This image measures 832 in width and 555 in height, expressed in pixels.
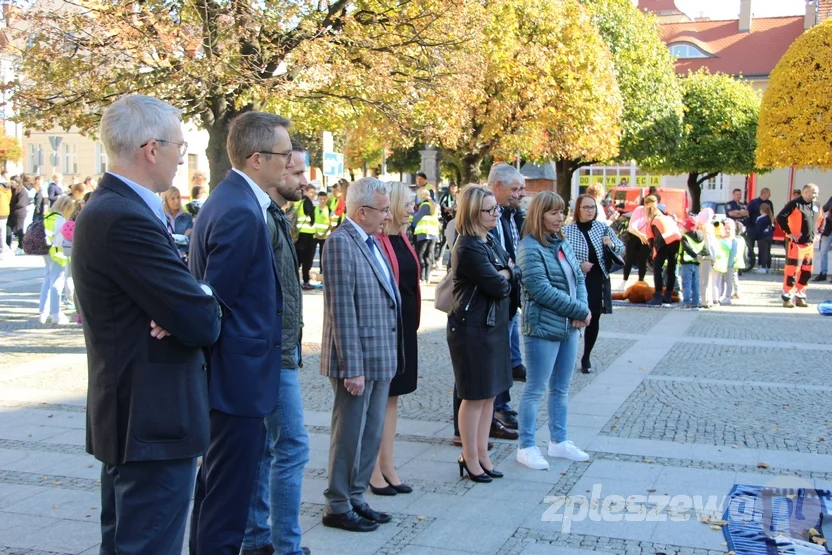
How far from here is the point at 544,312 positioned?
6.06m

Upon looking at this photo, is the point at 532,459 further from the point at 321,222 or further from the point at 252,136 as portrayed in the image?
the point at 321,222

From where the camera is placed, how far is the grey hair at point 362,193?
480cm

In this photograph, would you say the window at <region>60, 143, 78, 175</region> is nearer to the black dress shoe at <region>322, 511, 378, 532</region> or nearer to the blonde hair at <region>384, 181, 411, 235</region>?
the blonde hair at <region>384, 181, 411, 235</region>

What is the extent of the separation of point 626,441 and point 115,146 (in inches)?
192

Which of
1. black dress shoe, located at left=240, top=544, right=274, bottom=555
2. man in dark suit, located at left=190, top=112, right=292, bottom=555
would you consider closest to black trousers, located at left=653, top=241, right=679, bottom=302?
black dress shoe, located at left=240, top=544, right=274, bottom=555

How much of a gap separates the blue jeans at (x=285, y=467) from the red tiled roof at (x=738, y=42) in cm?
5263

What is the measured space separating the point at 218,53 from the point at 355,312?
616 centimetres

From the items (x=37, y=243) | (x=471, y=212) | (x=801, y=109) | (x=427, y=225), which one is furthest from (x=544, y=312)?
(x=801, y=109)

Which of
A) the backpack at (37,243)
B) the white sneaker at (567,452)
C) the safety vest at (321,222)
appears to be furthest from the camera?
the safety vest at (321,222)

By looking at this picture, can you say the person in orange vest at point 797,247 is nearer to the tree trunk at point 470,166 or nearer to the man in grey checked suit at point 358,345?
the tree trunk at point 470,166

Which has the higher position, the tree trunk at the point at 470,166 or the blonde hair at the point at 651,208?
the tree trunk at the point at 470,166

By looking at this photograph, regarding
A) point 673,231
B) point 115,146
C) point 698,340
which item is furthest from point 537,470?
point 673,231

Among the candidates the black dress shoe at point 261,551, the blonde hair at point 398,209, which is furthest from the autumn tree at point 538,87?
the black dress shoe at point 261,551

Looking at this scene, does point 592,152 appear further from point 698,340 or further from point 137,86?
point 137,86
